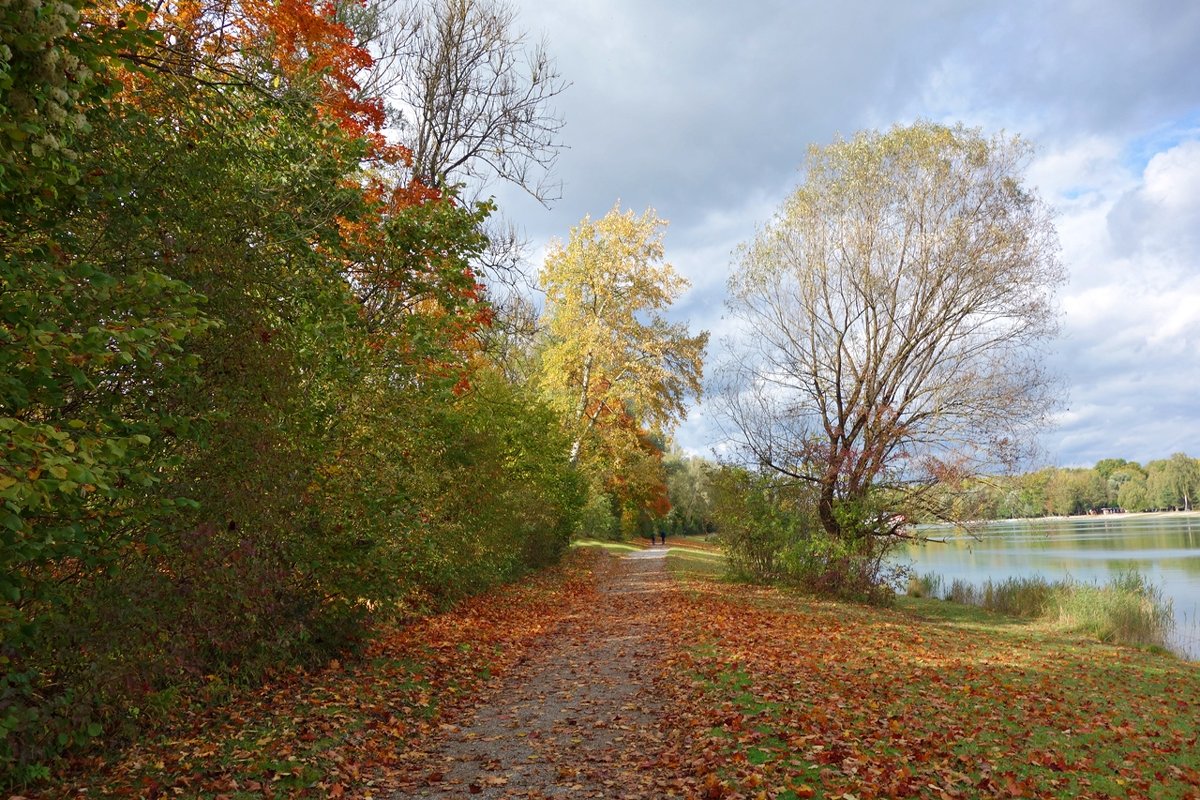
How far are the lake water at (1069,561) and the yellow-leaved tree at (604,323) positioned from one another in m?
12.1

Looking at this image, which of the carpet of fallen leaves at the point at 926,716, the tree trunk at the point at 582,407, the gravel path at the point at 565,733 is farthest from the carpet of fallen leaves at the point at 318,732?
the tree trunk at the point at 582,407

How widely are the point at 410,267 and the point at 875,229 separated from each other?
12579 millimetres

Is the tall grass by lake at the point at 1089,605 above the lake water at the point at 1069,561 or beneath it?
beneath

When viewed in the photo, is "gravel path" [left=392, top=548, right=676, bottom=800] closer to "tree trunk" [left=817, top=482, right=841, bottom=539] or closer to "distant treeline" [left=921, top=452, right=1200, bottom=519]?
"tree trunk" [left=817, top=482, right=841, bottom=539]

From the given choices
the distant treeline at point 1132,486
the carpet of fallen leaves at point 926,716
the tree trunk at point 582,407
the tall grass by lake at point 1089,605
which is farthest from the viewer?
the distant treeline at point 1132,486

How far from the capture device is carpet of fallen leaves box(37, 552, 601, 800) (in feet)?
16.4

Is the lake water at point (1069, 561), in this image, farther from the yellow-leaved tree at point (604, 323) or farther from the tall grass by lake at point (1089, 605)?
the yellow-leaved tree at point (604, 323)

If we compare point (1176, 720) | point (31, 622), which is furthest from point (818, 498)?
point (31, 622)

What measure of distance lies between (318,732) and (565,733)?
6.96ft

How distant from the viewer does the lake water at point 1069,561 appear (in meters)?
16.9

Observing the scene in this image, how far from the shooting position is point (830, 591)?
17906 millimetres

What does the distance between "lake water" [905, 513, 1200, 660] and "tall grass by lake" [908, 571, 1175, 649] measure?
1.66ft

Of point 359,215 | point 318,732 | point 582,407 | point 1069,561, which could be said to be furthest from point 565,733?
point 1069,561

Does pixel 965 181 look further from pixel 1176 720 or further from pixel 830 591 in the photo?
pixel 1176 720
